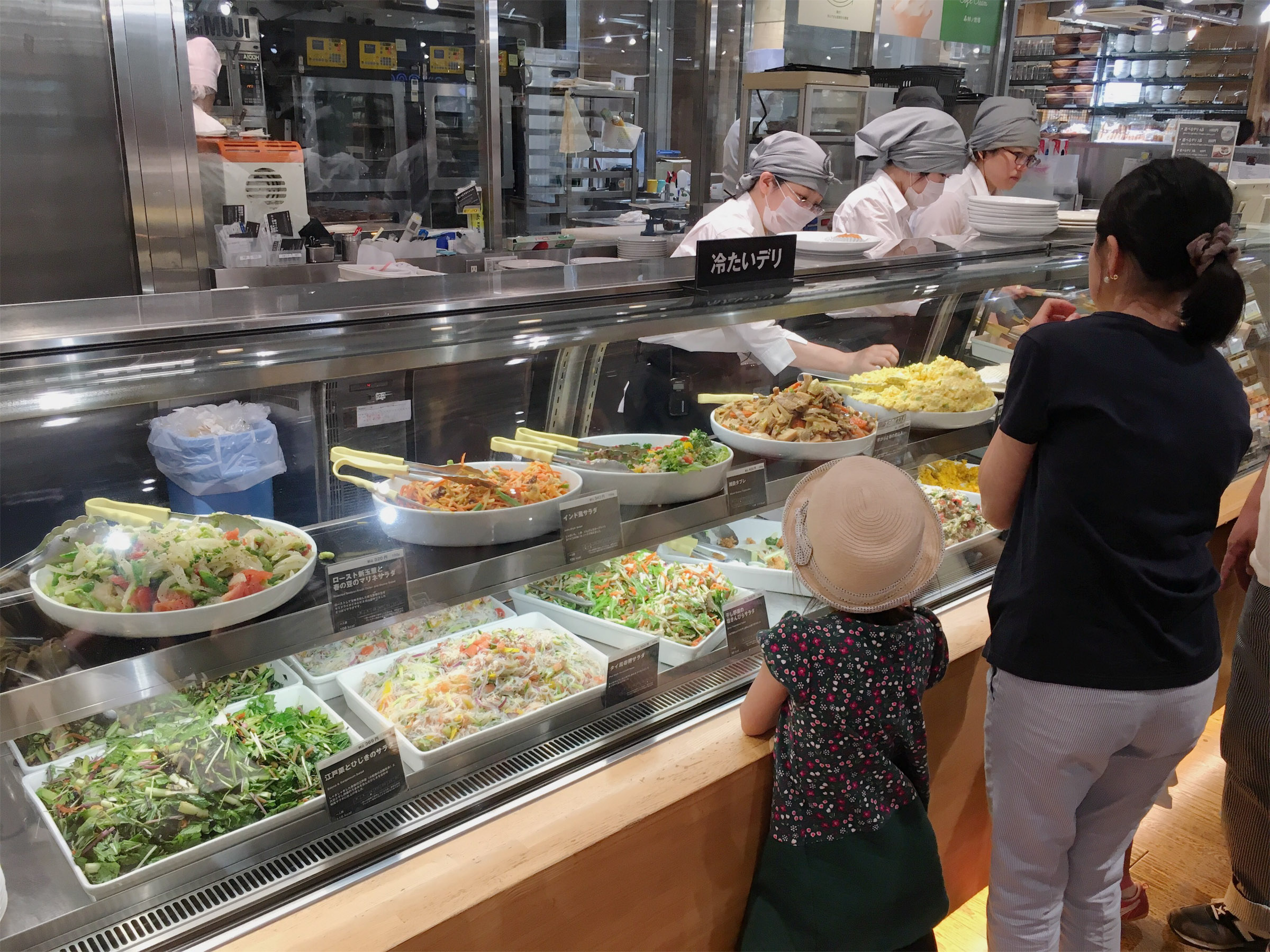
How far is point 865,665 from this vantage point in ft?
5.92

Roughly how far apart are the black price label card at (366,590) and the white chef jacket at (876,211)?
416cm

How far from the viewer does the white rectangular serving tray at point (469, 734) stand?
70.8 inches

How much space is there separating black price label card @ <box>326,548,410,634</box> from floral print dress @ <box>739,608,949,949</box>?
2.26ft

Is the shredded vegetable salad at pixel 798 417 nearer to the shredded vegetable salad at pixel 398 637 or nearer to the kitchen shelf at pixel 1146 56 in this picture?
the shredded vegetable salad at pixel 398 637

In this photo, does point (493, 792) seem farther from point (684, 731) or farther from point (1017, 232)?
point (1017, 232)

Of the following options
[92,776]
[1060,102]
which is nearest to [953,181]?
[92,776]

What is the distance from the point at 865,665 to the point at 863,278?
1262 millimetres

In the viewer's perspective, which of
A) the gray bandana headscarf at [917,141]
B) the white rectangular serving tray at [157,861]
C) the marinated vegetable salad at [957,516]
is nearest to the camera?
the white rectangular serving tray at [157,861]

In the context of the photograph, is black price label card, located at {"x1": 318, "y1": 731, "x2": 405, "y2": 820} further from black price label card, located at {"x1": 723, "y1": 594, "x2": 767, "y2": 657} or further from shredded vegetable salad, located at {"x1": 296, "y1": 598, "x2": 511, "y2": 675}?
black price label card, located at {"x1": 723, "y1": 594, "x2": 767, "y2": 657}

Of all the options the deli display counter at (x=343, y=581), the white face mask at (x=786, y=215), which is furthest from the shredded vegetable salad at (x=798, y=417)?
the white face mask at (x=786, y=215)

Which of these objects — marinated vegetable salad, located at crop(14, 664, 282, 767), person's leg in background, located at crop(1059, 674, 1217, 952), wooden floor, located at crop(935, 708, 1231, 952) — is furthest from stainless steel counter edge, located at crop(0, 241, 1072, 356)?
wooden floor, located at crop(935, 708, 1231, 952)

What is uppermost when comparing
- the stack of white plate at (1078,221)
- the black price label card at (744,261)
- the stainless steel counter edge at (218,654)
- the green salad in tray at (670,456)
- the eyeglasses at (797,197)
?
the eyeglasses at (797,197)

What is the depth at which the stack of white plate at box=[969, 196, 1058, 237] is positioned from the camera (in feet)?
11.2

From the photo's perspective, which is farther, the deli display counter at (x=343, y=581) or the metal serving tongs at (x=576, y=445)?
the metal serving tongs at (x=576, y=445)
